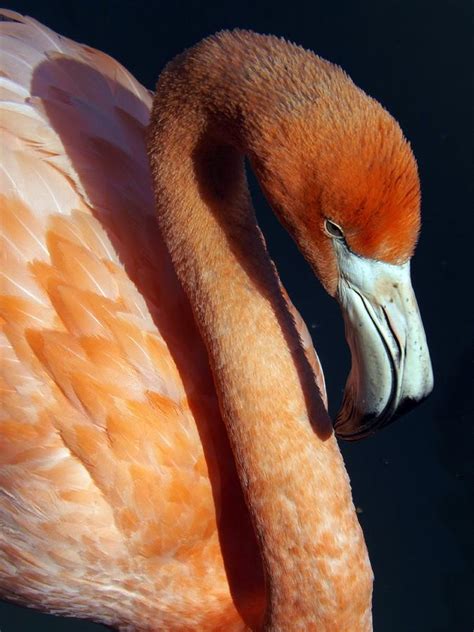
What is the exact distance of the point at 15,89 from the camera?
93.7 inches

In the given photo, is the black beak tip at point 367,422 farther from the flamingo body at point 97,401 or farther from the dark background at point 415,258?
the dark background at point 415,258

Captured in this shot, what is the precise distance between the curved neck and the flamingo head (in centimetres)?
21

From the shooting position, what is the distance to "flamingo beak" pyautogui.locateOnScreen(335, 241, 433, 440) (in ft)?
6.17

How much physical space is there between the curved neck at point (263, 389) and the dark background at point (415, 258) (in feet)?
4.26

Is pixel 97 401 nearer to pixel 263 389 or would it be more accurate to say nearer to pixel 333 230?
pixel 263 389

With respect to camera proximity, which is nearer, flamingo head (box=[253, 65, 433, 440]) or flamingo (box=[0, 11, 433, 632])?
flamingo head (box=[253, 65, 433, 440])

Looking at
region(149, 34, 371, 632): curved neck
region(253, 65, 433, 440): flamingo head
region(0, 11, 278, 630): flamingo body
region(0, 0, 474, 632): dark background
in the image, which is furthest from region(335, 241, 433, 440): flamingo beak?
region(0, 0, 474, 632): dark background

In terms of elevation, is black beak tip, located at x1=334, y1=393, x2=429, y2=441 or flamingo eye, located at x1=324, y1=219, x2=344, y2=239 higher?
flamingo eye, located at x1=324, y1=219, x2=344, y2=239

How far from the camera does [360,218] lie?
175 cm

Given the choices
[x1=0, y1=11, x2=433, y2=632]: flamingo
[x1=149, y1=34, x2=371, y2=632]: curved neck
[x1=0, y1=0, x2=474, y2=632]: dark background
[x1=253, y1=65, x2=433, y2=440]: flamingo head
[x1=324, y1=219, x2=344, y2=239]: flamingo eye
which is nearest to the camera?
[x1=253, y1=65, x2=433, y2=440]: flamingo head

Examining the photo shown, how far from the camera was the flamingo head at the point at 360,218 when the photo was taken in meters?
1.70

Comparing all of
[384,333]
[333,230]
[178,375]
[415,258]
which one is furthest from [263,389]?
[415,258]

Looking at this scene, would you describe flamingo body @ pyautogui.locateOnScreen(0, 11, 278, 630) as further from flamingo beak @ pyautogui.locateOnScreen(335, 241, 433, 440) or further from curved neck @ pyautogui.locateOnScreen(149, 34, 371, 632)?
flamingo beak @ pyautogui.locateOnScreen(335, 241, 433, 440)

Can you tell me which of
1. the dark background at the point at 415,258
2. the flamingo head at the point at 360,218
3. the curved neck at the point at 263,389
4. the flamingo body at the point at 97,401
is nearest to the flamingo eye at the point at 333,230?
the flamingo head at the point at 360,218
